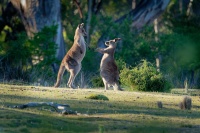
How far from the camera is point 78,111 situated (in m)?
17.0

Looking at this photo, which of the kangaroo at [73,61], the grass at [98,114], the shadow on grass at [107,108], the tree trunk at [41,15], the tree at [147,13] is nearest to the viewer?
the grass at [98,114]

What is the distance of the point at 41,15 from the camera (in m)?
37.3

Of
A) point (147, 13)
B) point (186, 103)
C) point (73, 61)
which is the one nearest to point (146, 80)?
point (73, 61)

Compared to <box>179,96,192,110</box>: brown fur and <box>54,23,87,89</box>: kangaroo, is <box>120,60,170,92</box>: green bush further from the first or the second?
<box>179,96,192,110</box>: brown fur

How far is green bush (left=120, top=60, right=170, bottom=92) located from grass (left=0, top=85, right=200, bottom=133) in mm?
2929

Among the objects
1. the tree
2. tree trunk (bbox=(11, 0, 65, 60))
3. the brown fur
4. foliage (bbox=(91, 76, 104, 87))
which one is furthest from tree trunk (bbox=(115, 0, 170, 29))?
the brown fur

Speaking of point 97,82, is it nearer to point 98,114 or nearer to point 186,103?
point 186,103

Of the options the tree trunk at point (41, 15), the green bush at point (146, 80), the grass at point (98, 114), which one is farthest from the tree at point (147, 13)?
the grass at point (98, 114)

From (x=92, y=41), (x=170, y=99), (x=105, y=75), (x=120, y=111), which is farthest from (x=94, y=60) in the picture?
(x=120, y=111)

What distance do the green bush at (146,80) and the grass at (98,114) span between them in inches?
115

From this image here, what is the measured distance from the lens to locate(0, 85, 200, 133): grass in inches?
590

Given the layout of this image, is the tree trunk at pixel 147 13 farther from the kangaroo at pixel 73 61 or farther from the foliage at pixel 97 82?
the kangaroo at pixel 73 61

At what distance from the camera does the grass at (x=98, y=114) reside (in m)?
15.0

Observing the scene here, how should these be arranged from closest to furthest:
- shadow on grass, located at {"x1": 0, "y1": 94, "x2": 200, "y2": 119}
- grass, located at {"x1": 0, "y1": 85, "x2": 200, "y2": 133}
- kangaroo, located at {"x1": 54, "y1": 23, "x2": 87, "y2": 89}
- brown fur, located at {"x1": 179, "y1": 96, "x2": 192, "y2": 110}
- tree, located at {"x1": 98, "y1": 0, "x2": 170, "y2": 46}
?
1. grass, located at {"x1": 0, "y1": 85, "x2": 200, "y2": 133}
2. shadow on grass, located at {"x1": 0, "y1": 94, "x2": 200, "y2": 119}
3. brown fur, located at {"x1": 179, "y1": 96, "x2": 192, "y2": 110}
4. kangaroo, located at {"x1": 54, "y1": 23, "x2": 87, "y2": 89}
5. tree, located at {"x1": 98, "y1": 0, "x2": 170, "y2": 46}
